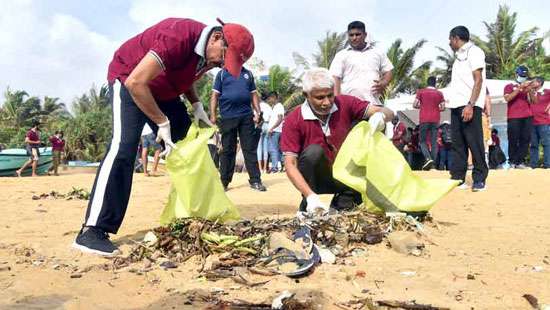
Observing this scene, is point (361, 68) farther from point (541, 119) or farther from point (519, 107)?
point (541, 119)

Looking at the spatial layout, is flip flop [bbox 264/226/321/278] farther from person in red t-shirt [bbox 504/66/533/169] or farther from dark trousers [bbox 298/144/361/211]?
person in red t-shirt [bbox 504/66/533/169]

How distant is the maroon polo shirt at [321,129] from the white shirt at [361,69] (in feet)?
3.97

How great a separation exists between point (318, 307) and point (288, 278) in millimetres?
355

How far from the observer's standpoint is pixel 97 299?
2207 mm

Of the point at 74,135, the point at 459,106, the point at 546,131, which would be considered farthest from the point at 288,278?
the point at 74,135

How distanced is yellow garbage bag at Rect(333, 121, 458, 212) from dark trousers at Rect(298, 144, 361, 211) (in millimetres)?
288

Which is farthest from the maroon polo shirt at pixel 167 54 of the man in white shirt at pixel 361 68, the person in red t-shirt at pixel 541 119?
the person in red t-shirt at pixel 541 119

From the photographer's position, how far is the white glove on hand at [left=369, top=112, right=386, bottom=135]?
3.23 metres

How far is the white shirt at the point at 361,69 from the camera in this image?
4797mm

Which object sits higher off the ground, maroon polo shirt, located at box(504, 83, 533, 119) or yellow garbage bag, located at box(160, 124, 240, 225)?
maroon polo shirt, located at box(504, 83, 533, 119)

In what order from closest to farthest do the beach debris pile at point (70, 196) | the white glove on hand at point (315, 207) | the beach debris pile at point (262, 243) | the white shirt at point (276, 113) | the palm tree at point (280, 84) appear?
the beach debris pile at point (262, 243), the white glove on hand at point (315, 207), the beach debris pile at point (70, 196), the white shirt at point (276, 113), the palm tree at point (280, 84)

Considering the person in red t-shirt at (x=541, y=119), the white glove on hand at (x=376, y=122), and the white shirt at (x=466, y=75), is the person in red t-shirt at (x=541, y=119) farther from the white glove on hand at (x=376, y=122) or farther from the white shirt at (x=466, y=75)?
the white glove on hand at (x=376, y=122)

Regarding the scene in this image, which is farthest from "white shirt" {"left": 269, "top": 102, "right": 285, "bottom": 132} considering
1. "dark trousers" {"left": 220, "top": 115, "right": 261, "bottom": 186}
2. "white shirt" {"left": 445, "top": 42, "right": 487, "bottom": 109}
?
"white shirt" {"left": 445, "top": 42, "right": 487, "bottom": 109}

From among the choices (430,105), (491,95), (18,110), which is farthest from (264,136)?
(18,110)
